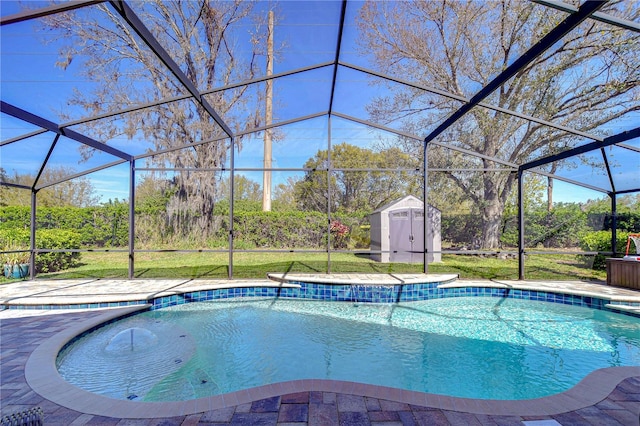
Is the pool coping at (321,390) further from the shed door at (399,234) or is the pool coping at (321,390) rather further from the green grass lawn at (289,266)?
the shed door at (399,234)

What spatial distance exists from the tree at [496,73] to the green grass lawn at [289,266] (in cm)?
167

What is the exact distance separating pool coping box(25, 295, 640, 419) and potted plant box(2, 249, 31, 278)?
552 centimetres

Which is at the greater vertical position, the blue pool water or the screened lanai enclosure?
the screened lanai enclosure

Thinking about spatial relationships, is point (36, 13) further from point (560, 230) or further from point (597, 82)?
point (560, 230)

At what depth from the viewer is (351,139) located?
1209 cm

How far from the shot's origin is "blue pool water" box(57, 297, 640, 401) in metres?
3.10

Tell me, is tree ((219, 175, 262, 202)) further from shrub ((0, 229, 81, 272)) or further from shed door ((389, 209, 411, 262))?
shed door ((389, 209, 411, 262))

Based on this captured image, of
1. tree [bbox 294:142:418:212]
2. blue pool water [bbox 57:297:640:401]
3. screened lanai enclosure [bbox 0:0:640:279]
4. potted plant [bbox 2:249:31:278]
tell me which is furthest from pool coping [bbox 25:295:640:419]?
tree [bbox 294:142:418:212]

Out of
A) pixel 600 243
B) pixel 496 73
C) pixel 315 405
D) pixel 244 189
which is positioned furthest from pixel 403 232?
pixel 315 405

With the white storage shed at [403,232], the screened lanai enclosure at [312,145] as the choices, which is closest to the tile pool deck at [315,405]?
the screened lanai enclosure at [312,145]

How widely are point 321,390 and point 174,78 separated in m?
11.1

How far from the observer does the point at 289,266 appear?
28.1ft

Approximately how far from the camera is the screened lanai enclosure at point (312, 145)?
673 cm

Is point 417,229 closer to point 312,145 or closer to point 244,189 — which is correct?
point 312,145
